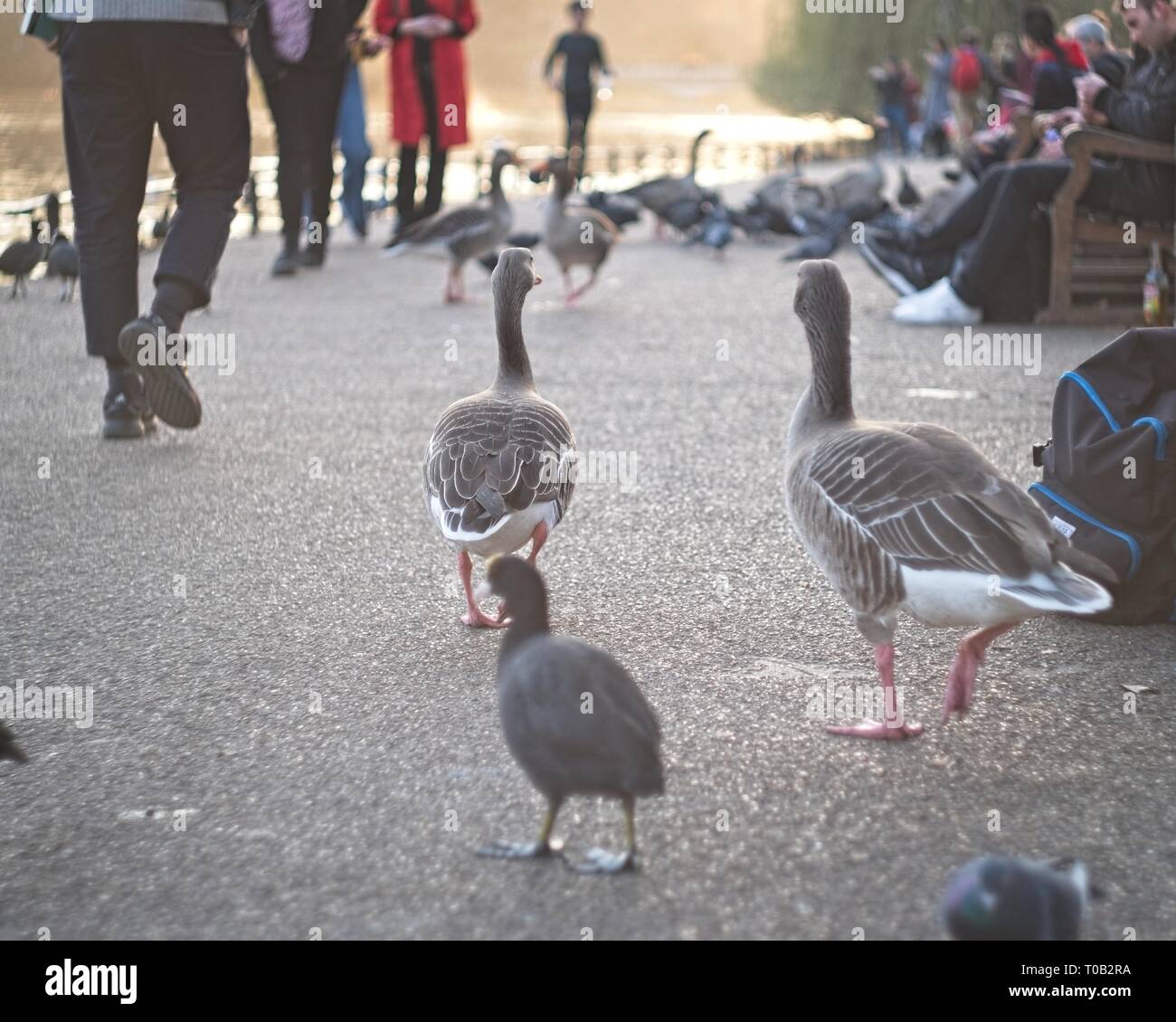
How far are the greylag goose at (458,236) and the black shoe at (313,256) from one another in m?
1.42

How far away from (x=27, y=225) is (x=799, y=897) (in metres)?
12.5

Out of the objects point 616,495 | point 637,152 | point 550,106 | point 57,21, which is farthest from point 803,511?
point 550,106

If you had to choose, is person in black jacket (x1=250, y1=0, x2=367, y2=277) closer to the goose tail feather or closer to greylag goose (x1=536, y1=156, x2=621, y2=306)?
greylag goose (x1=536, y1=156, x2=621, y2=306)

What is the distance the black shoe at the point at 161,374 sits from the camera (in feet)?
19.7

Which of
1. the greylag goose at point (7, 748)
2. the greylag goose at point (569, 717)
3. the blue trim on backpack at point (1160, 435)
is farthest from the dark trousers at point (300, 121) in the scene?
the greylag goose at point (569, 717)

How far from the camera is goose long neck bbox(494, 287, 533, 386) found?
4.84m

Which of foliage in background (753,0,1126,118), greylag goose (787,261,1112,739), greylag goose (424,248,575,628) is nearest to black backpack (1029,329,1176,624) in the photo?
greylag goose (787,261,1112,739)

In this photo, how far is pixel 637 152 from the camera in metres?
26.9

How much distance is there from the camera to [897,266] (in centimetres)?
1046

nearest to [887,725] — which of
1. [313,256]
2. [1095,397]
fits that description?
[1095,397]

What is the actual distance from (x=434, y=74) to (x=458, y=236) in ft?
11.7

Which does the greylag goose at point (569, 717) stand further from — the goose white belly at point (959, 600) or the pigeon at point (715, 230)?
the pigeon at point (715, 230)

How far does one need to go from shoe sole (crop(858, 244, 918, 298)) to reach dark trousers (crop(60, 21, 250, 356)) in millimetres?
5422

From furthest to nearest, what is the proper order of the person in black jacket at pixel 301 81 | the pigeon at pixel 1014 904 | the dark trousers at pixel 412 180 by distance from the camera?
1. the dark trousers at pixel 412 180
2. the person in black jacket at pixel 301 81
3. the pigeon at pixel 1014 904
